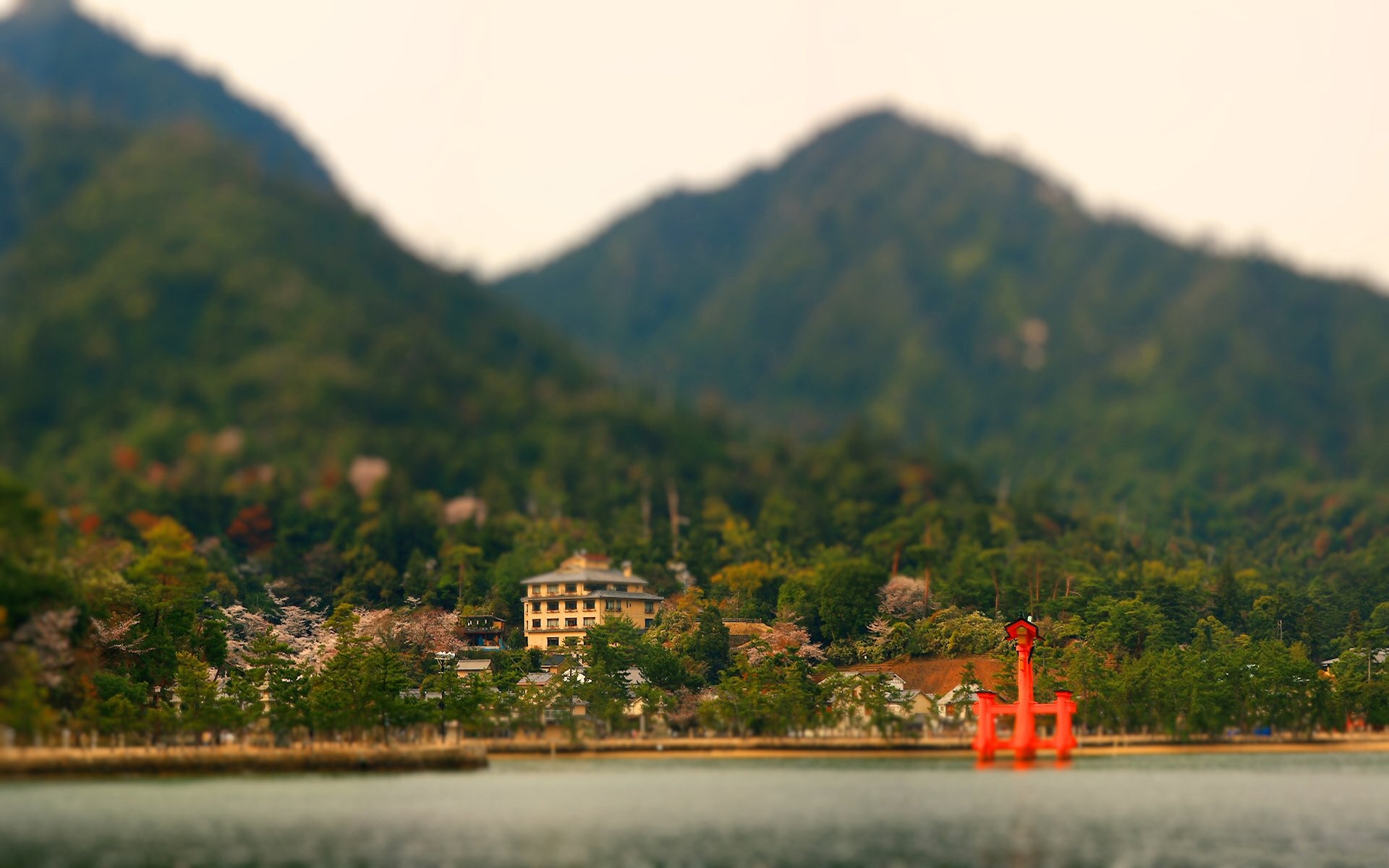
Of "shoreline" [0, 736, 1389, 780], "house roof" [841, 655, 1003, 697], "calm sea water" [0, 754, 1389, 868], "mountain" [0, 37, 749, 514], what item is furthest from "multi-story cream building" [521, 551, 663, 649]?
"calm sea water" [0, 754, 1389, 868]

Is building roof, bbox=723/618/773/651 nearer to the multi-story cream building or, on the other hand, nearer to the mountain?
the multi-story cream building

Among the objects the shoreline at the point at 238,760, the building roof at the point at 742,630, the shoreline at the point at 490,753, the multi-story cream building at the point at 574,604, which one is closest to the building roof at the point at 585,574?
the multi-story cream building at the point at 574,604

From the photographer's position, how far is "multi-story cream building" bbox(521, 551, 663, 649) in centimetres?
12925

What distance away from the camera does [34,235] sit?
19750cm

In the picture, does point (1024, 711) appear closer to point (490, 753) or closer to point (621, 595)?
point (490, 753)

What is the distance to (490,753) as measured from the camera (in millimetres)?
96875

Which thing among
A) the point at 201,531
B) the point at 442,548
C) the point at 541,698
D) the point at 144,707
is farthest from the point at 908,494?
→ the point at 144,707

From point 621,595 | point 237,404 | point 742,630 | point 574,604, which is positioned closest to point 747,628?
point 742,630

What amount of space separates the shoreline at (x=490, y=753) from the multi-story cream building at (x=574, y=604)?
27.7m

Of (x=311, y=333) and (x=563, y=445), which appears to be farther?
(x=311, y=333)

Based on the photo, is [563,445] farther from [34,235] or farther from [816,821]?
[816,821]

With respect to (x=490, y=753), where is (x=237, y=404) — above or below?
above

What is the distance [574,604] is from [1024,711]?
5061cm

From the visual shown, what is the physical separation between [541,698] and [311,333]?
104 metres
